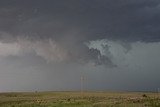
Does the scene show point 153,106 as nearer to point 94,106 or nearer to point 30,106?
point 94,106

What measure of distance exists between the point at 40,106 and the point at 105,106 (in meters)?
18.1

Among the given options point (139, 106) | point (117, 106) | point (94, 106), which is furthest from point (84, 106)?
point (139, 106)

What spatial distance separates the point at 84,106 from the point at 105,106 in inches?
218

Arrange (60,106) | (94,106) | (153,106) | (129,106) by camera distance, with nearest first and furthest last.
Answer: (153,106) < (129,106) < (94,106) < (60,106)

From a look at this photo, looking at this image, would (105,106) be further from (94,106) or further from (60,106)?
(60,106)

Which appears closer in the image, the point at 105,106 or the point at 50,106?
the point at 105,106

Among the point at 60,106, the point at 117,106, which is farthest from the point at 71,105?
the point at 117,106

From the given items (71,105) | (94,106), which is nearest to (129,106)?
(94,106)

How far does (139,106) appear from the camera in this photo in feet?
245

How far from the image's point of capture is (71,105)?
90.2 m

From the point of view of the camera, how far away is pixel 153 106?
71.2m

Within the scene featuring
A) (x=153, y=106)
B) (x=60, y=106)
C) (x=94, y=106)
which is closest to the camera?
(x=153, y=106)

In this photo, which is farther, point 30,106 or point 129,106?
point 30,106

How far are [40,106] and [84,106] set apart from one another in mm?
12539
